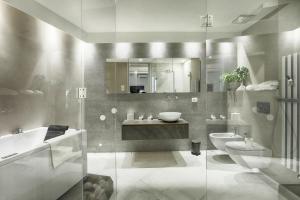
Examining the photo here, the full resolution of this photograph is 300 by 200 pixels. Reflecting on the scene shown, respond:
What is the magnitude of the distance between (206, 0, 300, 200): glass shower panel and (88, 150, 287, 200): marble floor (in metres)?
0.01

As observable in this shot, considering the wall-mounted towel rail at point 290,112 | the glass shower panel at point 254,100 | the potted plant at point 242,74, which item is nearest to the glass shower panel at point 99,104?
the glass shower panel at point 254,100

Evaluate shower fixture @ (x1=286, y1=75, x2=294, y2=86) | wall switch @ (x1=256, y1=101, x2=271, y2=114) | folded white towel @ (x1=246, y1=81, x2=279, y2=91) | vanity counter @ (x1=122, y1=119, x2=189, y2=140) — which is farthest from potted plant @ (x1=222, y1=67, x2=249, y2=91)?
vanity counter @ (x1=122, y1=119, x2=189, y2=140)

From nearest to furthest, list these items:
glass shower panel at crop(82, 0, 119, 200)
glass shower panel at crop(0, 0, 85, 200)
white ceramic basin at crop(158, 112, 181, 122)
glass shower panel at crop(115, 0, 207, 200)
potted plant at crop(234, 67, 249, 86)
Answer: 1. glass shower panel at crop(0, 0, 85, 200)
2. glass shower panel at crop(82, 0, 119, 200)
3. potted plant at crop(234, 67, 249, 86)
4. glass shower panel at crop(115, 0, 207, 200)
5. white ceramic basin at crop(158, 112, 181, 122)

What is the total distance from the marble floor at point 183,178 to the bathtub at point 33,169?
13.2 inches

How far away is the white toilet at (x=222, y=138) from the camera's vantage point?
9.64ft

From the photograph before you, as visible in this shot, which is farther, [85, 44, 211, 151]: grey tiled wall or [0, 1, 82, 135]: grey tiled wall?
[85, 44, 211, 151]: grey tiled wall

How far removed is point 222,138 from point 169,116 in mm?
890

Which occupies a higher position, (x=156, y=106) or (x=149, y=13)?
(x=149, y=13)

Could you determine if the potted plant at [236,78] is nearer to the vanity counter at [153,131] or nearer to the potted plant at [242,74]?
the potted plant at [242,74]

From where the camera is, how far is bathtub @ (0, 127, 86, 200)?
163 centimetres

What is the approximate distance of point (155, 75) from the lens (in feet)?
11.6

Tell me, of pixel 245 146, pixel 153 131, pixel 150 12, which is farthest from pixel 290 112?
pixel 150 12

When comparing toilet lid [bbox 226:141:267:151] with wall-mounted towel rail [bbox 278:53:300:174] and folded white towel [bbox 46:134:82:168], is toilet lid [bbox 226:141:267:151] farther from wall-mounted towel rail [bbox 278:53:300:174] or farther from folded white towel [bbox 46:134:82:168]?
folded white towel [bbox 46:134:82:168]

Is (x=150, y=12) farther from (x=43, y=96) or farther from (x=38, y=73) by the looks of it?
(x=43, y=96)
